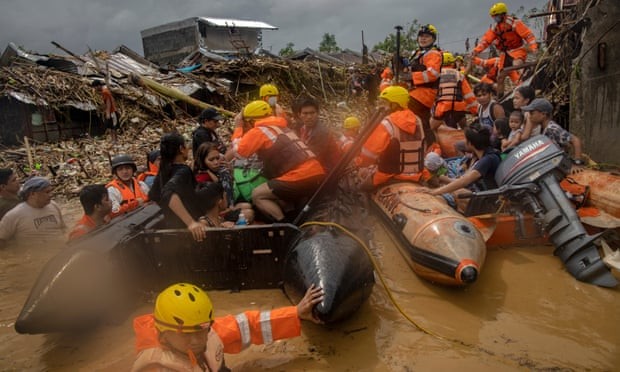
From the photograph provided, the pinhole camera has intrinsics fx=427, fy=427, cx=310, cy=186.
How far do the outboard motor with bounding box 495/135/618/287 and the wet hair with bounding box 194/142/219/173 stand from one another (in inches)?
120

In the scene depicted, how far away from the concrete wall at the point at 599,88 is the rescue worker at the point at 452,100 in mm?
1497

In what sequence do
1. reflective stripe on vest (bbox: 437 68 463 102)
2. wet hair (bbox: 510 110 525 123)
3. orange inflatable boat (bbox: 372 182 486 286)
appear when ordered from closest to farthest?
orange inflatable boat (bbox: 372 182 486 286)
wet hair (bbox: 510 110 525 123)
reflective stripe on vest (bbox: 437 68 463 102)

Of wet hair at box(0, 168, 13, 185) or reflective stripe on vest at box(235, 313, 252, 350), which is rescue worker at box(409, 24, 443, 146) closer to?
reflective stripe on vest at box(235, 313, 252, 350)

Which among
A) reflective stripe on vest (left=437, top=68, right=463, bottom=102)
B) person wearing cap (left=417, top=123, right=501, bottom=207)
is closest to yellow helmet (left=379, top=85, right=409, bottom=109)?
person wearing cap (left=417, top=123, right=501, bottom=207)

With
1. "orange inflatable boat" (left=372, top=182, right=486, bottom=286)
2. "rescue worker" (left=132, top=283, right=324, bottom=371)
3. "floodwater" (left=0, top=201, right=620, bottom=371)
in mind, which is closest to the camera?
"rescue worker" (left=132, top=283, right=324, bottom=371)

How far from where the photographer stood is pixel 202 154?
14.8ft

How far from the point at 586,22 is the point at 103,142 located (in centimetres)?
1061

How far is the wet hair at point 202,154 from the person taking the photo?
14.8 feet

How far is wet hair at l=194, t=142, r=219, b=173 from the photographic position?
4496 mm

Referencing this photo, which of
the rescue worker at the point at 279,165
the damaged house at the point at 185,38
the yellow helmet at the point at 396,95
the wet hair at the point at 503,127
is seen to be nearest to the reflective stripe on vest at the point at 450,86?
the wet hair at the point at 503,127

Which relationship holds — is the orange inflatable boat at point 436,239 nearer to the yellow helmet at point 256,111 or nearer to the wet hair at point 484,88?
the yellow helmet at point 256,111

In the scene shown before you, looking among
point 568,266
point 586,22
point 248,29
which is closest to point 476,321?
point 568,266

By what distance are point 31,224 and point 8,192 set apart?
75 centimetres

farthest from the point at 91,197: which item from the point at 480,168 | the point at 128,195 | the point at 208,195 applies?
the point at 480,168
